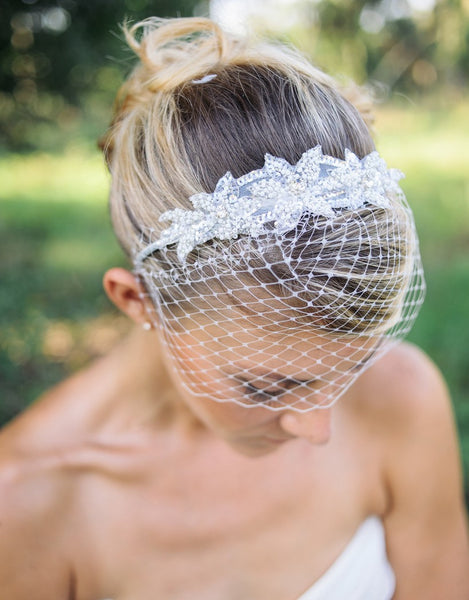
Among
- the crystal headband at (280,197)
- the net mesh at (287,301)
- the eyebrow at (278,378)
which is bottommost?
the eyebrow at (278,378)

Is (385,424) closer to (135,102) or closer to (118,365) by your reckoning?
(118,365)

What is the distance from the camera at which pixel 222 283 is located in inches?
53.6

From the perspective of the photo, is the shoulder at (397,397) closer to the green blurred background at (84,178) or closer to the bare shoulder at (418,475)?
the bare shoulder at (418,475)

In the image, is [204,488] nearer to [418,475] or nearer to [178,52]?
[418,475]

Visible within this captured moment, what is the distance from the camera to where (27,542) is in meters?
1.68

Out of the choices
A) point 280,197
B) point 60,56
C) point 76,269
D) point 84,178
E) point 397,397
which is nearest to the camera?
point 280,197

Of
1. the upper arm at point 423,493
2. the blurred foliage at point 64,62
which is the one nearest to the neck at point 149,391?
the upper arm at point 423,493

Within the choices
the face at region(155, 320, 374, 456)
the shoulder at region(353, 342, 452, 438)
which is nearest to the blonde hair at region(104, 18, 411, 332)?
the face at region(155, 320, 374, 456)

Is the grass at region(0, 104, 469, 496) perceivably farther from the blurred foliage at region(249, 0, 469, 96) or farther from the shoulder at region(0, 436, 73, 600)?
the blurred foliage at region(249, 0, 469, 96)

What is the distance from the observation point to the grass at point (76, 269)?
437 centimetres

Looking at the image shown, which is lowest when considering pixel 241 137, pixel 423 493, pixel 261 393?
pixel 423 493

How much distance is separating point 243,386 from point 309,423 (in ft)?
0.66

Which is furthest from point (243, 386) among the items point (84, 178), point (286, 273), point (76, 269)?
point (84, 178)

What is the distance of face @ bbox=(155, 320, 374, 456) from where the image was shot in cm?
138
